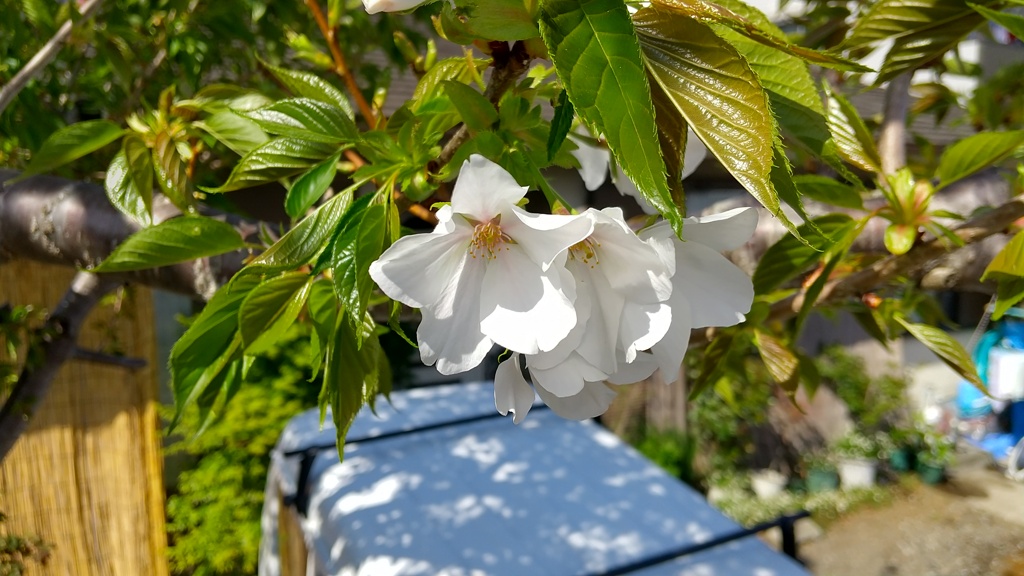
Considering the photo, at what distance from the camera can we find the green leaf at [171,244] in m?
0.70

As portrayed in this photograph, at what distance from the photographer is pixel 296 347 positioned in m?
4.19

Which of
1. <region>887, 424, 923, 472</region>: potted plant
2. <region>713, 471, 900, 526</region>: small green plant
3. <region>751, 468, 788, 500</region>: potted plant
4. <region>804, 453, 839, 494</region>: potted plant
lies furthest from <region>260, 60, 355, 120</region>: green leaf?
<region>887, 424, 923, 472</region>: potted plant

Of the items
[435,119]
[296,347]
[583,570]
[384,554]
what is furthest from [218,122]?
[296,347]

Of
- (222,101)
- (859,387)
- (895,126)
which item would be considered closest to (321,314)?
(222,101)

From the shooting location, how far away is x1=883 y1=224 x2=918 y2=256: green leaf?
2.66ft

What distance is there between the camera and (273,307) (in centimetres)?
60

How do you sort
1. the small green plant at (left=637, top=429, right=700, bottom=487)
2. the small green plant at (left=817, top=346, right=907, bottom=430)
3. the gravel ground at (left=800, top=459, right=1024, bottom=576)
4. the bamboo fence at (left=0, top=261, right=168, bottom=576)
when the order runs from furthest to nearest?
the small green plant at (left=817, top=346, right=907, bottom=430) < the small green plant at (left=637, top=429, right=700, bottom=487) < the gravel ground at (left=800, top=459, right=1024, bottom=576) < the bamboo fence at (left=0, top=261, right=168, bottom=576)

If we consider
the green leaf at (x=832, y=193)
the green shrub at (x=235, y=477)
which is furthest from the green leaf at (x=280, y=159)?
the green shrub at (x=235, y=477)

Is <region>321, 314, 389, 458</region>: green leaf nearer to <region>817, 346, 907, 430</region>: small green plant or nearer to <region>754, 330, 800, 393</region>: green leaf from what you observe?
<region>754, 330, 800, 393</region>: green leaf

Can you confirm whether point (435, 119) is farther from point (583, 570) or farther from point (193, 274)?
point (583, 570)

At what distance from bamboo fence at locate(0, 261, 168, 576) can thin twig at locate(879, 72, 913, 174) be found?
240 cm

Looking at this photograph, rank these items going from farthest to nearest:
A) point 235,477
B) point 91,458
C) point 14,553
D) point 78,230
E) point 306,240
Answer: point 235,477
point 91,458
point 14,553
point 78,230
point 306,240

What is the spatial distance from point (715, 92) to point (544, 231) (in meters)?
0.14

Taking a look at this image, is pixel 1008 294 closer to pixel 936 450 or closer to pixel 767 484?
pixel 767 484
